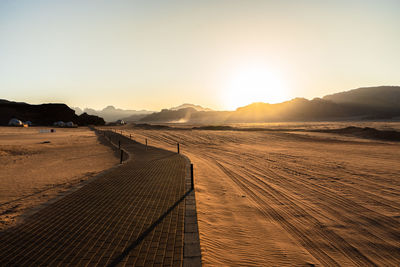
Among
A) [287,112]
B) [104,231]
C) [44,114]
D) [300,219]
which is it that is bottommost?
[300,219]

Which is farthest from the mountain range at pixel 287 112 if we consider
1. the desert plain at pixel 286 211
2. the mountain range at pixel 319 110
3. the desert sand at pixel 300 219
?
the desert sand at pixel 300 219

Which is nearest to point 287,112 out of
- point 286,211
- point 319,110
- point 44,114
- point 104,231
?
point 319,110

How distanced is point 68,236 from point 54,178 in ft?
25.5

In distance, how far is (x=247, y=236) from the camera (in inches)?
202

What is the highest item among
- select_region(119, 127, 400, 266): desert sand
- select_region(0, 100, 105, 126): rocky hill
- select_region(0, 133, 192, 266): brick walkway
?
select_region(0, 100, 105, 126): rocky hill

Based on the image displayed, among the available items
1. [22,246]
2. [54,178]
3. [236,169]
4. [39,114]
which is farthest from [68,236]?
[39,114]

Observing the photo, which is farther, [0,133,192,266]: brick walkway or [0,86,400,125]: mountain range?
[0,86,400,125]: mountain range

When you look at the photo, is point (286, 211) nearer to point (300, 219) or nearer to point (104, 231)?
point (300, 219)

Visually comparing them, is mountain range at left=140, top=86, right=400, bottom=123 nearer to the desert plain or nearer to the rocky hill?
the rocky hill

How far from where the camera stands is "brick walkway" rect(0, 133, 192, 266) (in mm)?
3741

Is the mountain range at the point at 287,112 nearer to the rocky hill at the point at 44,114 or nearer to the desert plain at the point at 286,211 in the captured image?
the rocky hill at the point at 44,114

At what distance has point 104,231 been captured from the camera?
464cm

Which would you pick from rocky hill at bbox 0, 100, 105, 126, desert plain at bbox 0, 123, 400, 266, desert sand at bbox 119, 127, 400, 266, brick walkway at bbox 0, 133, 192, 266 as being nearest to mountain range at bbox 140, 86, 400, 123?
Answer: rocky hill at bbox 0, 100, 105, 126

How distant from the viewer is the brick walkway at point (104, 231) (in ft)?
12.3
